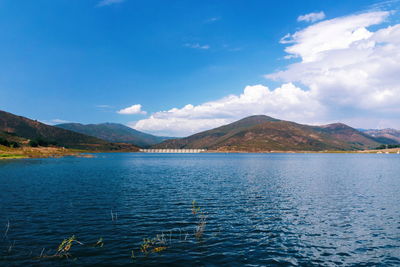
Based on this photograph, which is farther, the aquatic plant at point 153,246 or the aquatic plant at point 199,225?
the aquatic plant at point 199,225

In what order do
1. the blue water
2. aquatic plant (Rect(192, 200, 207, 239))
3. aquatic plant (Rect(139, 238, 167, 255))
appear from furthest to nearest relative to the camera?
aquatic plant (Rect(192, 200, 207, 239)) → aquatic plant (Rect(139, 238, 167, 255)) → the blue water

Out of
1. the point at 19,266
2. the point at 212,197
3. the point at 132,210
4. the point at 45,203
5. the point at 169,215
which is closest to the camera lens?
the point at 19,266

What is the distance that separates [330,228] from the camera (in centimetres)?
3772

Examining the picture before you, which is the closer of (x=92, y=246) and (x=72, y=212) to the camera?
(x=92, y=246)

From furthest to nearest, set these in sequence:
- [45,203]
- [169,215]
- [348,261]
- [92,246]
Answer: [45,203], [169,215], [92,246], [348,261]

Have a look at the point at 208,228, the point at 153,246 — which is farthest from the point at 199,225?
the point at 153,246

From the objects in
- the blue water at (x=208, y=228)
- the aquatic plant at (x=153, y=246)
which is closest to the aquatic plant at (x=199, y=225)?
the blue water at (x=208, y=228)

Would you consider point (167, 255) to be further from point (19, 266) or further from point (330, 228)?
point (330, 228)

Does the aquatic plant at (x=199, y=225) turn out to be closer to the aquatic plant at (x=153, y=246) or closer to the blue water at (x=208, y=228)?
the blue water at (x=208, y=228)

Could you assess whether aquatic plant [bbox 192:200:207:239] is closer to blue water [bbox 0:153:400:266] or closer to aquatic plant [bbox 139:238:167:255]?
blue water [bbox 0:153:400:266]

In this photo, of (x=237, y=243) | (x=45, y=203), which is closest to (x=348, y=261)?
(x=237, y=243)

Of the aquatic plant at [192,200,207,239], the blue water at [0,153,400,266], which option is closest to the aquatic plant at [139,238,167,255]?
the blue water at [0,153,400,266]

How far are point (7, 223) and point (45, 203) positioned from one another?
14.1 metres

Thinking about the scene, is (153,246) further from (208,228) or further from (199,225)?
(199,225)
